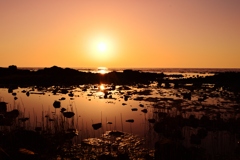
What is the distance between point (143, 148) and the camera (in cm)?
1127

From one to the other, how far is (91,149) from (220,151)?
556 centimetres

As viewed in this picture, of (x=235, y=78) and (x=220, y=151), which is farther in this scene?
(x=235, y=78)

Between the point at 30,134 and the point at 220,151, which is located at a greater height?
the point at 30,134

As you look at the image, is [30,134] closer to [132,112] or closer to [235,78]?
[132,112]

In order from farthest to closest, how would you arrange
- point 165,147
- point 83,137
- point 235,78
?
1. point 235,78
2. point 83,137
3. point 165,147

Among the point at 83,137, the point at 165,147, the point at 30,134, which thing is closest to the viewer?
the point at 165,147

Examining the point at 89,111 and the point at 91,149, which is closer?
the point at 91,149

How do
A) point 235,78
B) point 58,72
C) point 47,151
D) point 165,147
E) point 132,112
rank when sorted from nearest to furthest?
point 165,147 → point 47,151 → point 132,112 → point 235,78 → point 58,72

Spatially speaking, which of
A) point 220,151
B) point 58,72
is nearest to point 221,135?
point 220,151

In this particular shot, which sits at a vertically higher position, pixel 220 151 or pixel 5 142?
pixel 5 142

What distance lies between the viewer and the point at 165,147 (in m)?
9.46

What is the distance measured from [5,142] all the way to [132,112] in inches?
429

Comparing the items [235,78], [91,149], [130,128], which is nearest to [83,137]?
[91,149]

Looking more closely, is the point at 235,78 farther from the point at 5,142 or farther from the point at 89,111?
the point at 5,142
